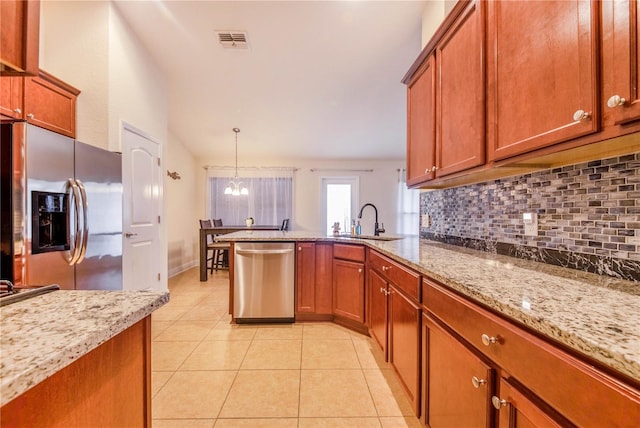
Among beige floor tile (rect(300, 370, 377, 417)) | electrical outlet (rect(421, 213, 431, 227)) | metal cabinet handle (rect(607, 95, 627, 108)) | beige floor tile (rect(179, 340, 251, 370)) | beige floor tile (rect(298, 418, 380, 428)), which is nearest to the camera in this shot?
metal cabinet handle (rect(607, 95, 627, 108))

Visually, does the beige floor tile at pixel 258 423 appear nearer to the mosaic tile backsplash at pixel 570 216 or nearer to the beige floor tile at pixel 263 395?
the beige floor tile at pixel 263 395

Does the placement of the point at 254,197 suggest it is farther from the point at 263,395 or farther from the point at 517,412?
the point at 517,412

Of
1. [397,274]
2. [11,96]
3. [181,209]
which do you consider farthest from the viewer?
[181,209]

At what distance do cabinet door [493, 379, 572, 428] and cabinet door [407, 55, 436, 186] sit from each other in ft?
4.20

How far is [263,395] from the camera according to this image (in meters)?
1.71

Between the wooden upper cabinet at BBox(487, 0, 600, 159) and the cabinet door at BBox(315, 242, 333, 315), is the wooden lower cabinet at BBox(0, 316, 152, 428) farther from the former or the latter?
the cabinet door at BBox(315, 242, 333, 315)

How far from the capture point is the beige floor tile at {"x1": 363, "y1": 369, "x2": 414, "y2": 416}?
62.1 inches

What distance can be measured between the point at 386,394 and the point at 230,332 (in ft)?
4.95

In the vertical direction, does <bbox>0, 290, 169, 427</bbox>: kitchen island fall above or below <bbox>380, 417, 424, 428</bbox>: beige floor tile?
above

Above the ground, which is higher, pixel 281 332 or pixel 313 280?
pixel 313 280


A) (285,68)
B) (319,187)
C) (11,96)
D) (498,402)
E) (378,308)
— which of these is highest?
(285,68)

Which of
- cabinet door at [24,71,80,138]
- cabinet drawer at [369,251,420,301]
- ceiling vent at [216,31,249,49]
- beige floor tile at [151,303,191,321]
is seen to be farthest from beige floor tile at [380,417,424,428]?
ceiling vent at [216,31,249,49]

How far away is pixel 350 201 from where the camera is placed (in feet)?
21.0

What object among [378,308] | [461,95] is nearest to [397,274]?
[378,308]
